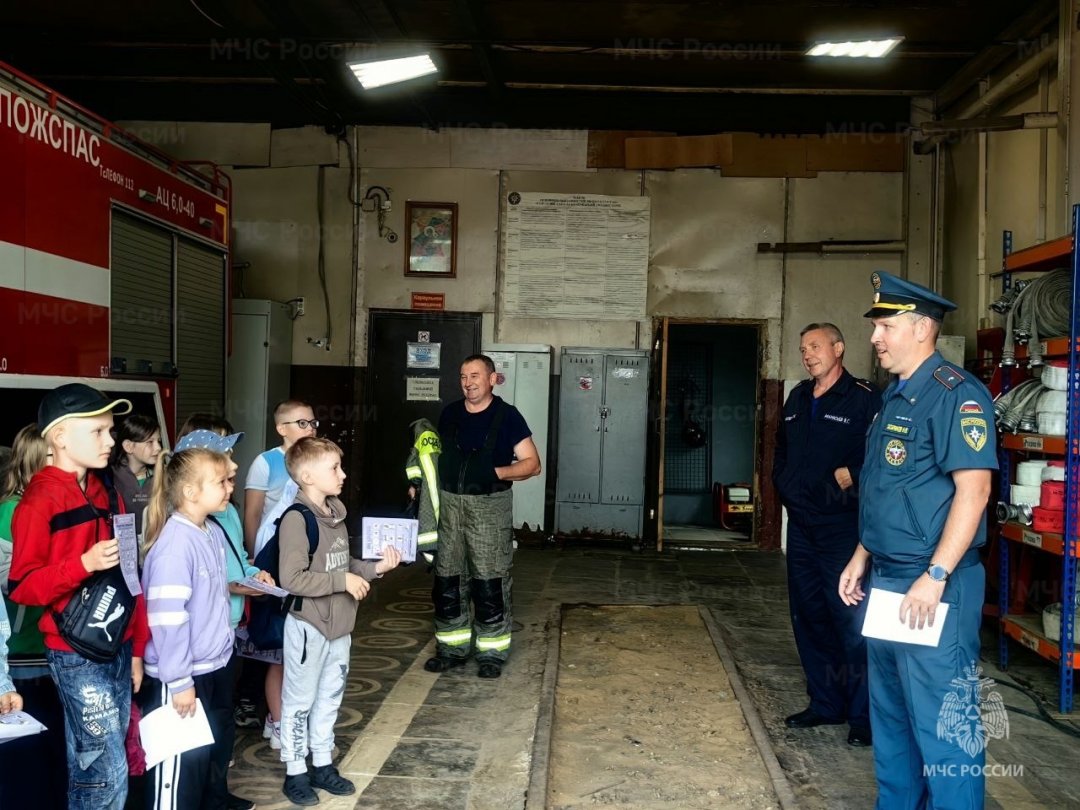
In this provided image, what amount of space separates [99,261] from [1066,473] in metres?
4.89

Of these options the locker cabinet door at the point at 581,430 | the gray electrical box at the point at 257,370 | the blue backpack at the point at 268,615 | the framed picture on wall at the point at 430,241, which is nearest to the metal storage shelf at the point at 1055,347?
the blue backpack at the point at 268,615

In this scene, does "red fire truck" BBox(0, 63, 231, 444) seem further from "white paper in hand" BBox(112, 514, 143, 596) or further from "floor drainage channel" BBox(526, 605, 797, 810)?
"floor drainage channel" BBox(526, 605, 797, 810)

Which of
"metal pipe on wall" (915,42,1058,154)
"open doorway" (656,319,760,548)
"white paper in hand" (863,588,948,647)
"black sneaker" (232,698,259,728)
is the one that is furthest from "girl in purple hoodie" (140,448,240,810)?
"open doorway" (656,319,760,548)

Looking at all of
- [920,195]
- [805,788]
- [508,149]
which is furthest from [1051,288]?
[508,149]

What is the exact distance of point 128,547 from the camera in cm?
258

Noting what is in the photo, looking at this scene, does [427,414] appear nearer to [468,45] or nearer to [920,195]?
[468,45]

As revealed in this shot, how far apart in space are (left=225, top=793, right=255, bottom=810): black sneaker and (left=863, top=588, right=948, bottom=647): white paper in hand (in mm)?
2250

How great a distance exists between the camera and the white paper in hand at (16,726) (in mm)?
2357

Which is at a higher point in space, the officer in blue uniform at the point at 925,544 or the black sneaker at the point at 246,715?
the officer in blue uniform at the point at 925,544

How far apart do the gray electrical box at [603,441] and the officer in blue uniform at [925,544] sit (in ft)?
19.0

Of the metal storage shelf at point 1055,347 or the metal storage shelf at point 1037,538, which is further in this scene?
the metal storage shelf at point 1055,347

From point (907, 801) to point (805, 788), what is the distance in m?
0.64

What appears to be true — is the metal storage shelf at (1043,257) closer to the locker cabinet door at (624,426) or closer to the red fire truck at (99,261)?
the locker cabinet door at (624,426)

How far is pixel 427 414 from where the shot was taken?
9352mm
